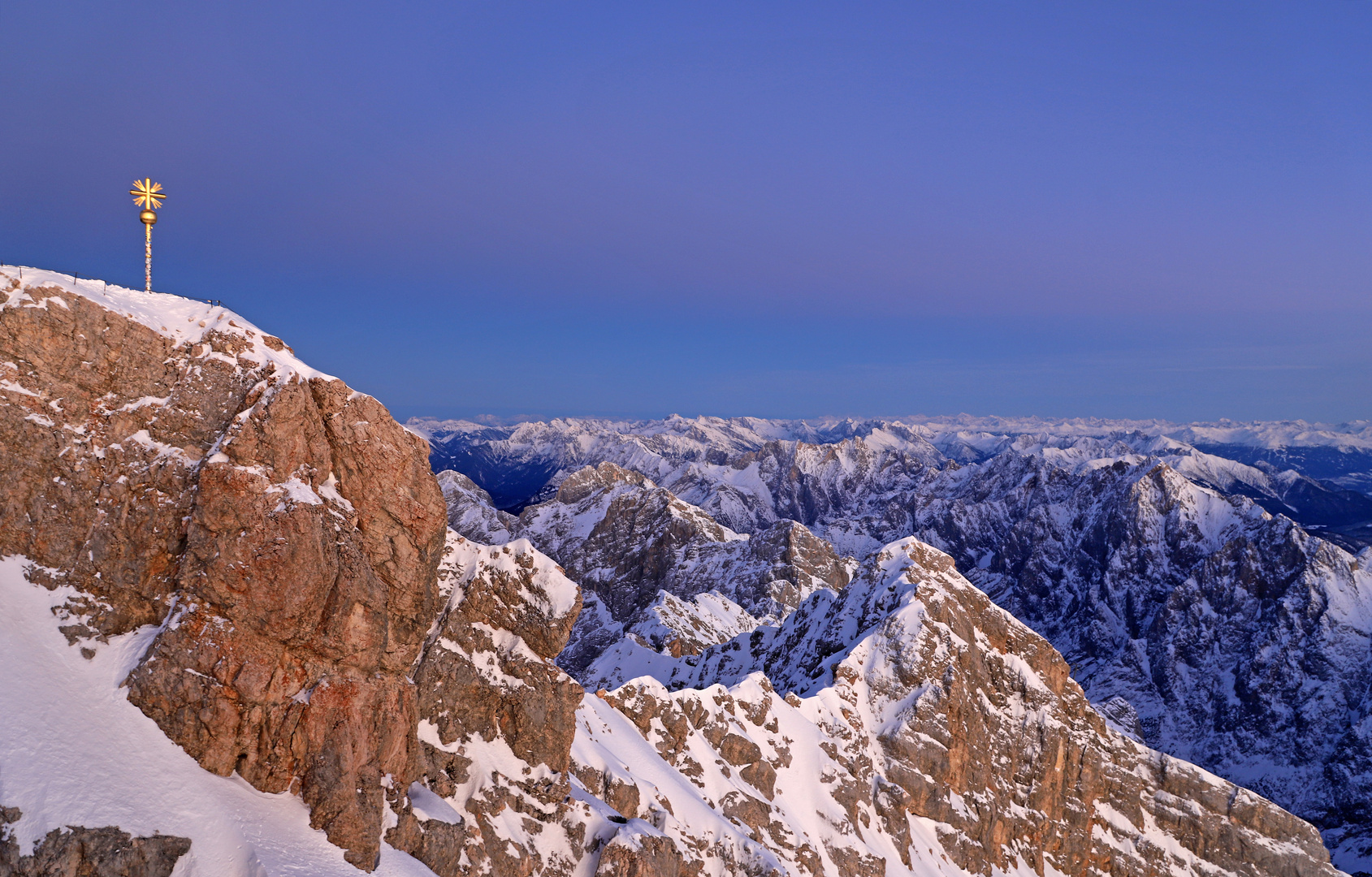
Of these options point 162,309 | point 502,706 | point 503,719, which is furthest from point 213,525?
point 503,719

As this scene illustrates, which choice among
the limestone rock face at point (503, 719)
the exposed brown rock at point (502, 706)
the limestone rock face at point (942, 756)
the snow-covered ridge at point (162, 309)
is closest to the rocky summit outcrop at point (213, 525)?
the snow-covered ridge at point (162, 309)

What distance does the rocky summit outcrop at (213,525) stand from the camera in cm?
3934

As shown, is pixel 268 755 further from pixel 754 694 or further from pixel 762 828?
pixel 754 694

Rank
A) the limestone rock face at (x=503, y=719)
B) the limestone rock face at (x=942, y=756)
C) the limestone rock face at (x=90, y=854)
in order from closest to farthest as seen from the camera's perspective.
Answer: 1. the limestone rock face at (x=90, y=854)
2. the limestone rock face at (x=503, y=719)
3. the limestone rock face at (x=942, y=756)

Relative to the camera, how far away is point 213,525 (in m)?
40.6

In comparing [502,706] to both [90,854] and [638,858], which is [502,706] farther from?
[90,854]

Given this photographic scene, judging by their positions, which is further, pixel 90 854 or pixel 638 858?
pixel 638 858

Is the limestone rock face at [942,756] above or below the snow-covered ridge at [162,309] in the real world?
below

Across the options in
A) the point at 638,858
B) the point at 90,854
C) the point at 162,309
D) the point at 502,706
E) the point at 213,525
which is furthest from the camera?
the point at 638,858

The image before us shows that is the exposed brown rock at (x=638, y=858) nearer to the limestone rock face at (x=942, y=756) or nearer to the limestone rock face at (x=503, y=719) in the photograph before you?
the limestone rock face at (x=503, y=719)

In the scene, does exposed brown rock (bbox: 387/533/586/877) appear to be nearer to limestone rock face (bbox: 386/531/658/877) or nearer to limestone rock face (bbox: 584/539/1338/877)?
limestone rock face (bbox: 386/531/658/877)

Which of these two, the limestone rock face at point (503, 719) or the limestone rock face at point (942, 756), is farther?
the limestone rock face at point (942, 756)

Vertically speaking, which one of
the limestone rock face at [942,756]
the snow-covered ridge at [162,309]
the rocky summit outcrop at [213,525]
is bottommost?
the limestone rock face at [942,756]

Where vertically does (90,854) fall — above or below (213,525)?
below
